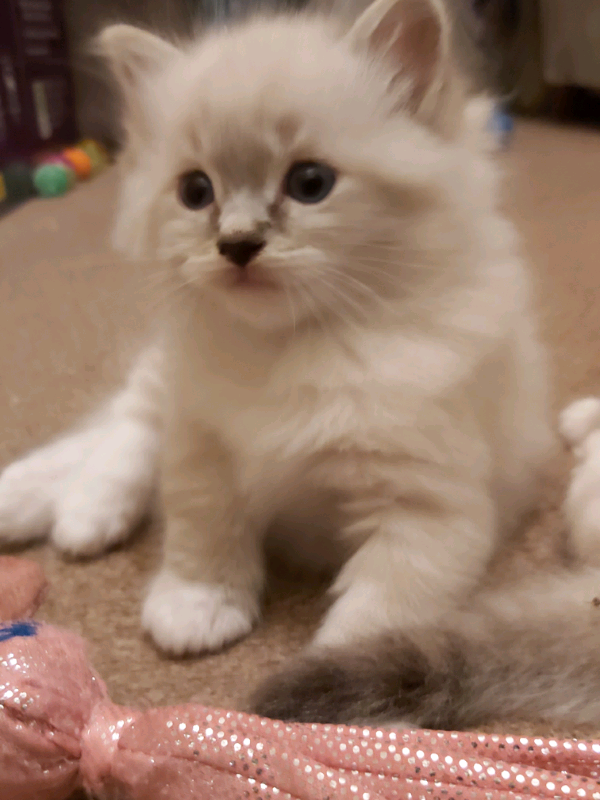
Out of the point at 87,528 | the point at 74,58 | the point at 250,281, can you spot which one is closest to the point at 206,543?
the point at 87,528

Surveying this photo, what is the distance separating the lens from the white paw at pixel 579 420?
3.75 feet

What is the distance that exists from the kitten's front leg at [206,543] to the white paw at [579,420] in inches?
21.9

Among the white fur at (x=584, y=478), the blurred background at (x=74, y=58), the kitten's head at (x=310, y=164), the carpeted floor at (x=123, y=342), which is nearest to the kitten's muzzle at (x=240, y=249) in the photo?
the kitten's head at (x=310, y=164)

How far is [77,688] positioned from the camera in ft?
1.92

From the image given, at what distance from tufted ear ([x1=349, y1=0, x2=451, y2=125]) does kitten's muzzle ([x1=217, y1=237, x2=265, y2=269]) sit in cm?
25

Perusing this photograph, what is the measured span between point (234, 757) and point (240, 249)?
44 cm

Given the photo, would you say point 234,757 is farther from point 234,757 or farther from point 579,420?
point 579,420

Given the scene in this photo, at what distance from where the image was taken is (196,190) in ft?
2.66

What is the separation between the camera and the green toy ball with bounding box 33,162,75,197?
9.12 ft

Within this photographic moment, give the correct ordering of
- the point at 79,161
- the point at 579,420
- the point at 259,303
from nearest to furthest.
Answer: the point at 259,303
the point at 579,420
the point at 79,161

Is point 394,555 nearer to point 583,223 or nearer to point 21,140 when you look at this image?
point 583,223

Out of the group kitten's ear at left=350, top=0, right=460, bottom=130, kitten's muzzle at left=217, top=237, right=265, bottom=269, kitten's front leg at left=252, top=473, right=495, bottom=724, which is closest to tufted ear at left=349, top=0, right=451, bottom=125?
kitten's ear at left=350, top=0, right=460, bottom=130

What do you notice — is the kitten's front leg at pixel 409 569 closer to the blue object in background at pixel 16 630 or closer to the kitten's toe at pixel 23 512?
the blue object in background at pixel 16 630

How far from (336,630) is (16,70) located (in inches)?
113
